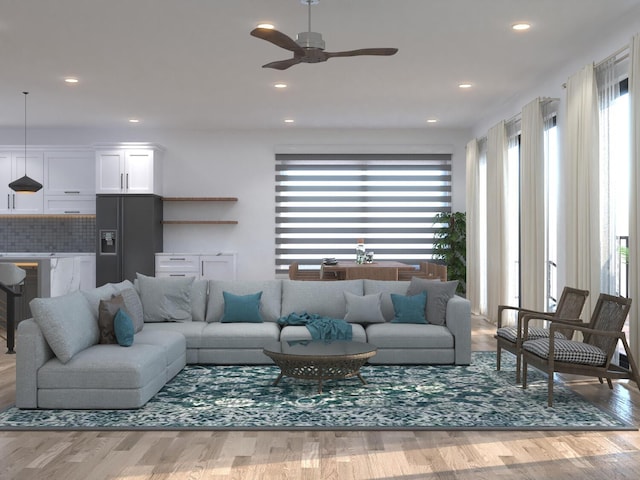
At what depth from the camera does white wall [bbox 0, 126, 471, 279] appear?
11.5 meters

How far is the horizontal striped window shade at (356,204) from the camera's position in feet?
37.9

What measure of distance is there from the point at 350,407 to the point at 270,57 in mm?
3863

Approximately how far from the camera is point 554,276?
25.8ft

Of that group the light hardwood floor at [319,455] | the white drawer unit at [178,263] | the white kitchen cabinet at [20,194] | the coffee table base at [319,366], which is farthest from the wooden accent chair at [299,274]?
the light hardwood floor at [319,455]

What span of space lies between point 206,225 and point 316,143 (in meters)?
2.37

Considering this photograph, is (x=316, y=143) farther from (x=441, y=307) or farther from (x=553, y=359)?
(x=553, y=359)

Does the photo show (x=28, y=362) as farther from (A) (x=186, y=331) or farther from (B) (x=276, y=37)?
(B) (x=276, y=37)

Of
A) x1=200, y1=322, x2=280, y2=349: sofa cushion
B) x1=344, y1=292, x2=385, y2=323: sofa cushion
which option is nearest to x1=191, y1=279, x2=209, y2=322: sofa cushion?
x1=200, y1=322, x2=280, y2=349: sofa cushion

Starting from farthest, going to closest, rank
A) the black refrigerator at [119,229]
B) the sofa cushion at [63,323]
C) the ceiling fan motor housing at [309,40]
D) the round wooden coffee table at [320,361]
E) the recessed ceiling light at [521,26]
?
1. the black refrigerator at [119,229]
2. the recessed ceiling light at [521,26]
3. the round wooden coffee table at [320,361]
4. the ceiling fan motor housing at [309,40]
5. the sofa cushion at [63,323]

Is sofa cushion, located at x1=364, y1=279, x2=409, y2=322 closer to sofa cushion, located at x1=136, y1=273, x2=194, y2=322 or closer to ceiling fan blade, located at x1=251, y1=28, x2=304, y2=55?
sofa cushion, located at x1=136, y1=273, x2=194, y2=322

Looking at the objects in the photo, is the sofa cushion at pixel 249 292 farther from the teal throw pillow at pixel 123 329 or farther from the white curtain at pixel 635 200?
the white curtain at pixel 635 200

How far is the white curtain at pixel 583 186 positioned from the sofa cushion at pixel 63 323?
4.41 m

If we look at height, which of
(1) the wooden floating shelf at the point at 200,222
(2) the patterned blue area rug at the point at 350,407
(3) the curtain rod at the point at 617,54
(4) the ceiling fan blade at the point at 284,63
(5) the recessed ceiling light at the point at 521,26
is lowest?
(2) the patterned blue area rug at the point at 350,407

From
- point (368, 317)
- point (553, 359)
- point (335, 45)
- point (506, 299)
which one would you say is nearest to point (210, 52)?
point (335, 45)
